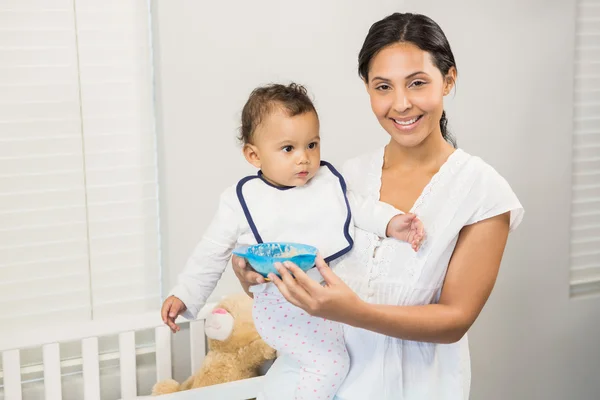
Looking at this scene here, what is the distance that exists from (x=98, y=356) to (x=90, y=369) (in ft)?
0.31

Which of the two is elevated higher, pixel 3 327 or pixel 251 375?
pixel 3 327

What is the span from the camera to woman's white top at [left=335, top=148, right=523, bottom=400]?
1.37m

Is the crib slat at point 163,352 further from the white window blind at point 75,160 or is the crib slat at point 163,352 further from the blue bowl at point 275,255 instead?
the blue bowl at point 275,255

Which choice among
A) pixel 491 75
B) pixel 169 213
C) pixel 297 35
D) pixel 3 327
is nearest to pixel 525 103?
pixel 491 75

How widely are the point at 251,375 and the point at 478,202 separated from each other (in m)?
1.14

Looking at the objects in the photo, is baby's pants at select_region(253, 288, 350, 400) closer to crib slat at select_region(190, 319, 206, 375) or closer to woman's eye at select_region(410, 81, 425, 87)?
woman's eye at select_region(410, 81, 425, 87)

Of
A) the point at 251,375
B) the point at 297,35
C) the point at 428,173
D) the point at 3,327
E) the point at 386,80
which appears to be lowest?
the point at 251,375

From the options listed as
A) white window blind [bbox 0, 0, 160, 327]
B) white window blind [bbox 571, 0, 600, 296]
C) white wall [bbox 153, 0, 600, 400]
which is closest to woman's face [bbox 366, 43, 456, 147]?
white wall [bbox 153, 0, 600, 400]

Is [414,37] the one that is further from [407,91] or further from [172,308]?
[172,308]

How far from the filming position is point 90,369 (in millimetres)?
2135

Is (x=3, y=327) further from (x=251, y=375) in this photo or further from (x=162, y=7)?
(x=162, y=7)

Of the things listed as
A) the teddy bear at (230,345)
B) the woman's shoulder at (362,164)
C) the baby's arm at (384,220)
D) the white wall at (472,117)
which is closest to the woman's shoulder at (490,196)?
the baby's arm at (384,220)

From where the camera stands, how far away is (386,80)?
138 centimetres

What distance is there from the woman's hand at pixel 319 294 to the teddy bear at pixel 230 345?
98cm
